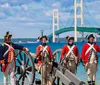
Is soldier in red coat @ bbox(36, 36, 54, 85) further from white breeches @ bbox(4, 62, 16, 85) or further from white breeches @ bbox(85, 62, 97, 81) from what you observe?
white breeches @ bbox(85, 62, 97, 81)

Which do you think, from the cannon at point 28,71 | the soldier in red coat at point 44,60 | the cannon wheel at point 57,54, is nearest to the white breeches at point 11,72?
the cannon at point 28,71

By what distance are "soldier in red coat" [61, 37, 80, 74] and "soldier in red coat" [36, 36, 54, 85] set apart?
1.42 ft

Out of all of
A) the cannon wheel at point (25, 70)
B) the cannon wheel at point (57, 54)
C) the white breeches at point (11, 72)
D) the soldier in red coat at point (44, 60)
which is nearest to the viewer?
Answer: the white breeches at point (11, 72)

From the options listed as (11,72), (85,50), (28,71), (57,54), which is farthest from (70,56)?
(11,72)

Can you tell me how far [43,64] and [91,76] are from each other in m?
1.14

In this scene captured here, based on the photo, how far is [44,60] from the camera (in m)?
7.28

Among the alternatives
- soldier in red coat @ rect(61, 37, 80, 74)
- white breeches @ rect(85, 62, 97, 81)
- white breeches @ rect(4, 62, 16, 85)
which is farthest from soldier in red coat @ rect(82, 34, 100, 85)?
white breeches @ rect(4, 62, 16, 85)

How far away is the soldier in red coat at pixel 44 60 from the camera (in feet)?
23.7

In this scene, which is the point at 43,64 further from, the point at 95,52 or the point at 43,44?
the point at 95,52

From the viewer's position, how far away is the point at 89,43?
294 inches

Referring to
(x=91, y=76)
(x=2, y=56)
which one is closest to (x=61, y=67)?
(x=91, y=76)

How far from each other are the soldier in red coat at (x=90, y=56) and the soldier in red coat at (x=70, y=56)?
0.64 ft

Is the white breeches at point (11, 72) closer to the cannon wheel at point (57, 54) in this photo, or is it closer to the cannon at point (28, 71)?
the cannon at point (28, 71)

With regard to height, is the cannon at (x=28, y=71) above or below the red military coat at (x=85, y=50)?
below
